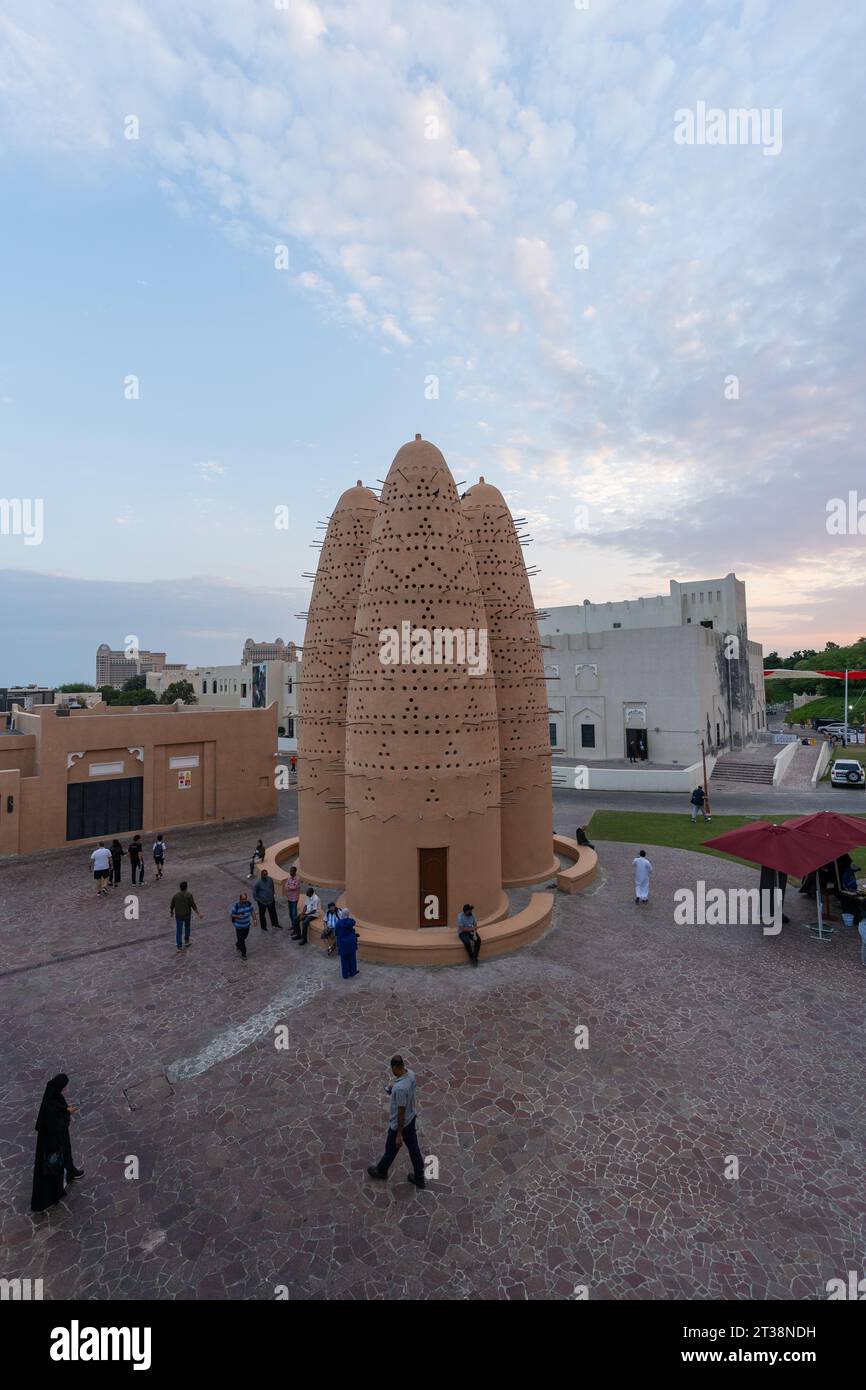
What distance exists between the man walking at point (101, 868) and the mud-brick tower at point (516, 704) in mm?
11446

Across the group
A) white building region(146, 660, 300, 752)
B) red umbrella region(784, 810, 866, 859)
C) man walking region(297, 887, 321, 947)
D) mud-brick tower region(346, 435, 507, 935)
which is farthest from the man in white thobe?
white building region(146, 660, 300, 752)

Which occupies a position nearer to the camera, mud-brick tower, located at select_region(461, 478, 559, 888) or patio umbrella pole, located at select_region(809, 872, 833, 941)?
patio umbrella pole, located at select_region(809, 872, 833, 941)

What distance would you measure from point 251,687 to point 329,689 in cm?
5669

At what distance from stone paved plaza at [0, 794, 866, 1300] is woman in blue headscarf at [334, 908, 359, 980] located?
34cm

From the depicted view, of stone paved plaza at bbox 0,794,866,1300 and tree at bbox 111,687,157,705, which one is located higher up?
tree at bbox 111,687,157,705

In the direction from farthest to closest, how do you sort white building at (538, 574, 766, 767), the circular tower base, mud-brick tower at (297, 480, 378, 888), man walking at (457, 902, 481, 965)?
white building at (538, 574, 766, 767) → mud-brick tower at (297, 480, 378, 888) → the circular tower base → man walking at (457, 902, 481, 965)

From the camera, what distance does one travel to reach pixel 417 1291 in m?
5.40

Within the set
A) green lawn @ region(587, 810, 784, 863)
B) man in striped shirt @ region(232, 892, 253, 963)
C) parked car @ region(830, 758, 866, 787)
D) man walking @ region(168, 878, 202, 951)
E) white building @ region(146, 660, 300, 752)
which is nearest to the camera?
man in striped shirt @ region(232, 892, 253, 963)

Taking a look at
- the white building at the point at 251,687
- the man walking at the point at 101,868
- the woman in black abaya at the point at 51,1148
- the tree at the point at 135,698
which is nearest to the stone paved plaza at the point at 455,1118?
the woman in black abaya at the point at 51,1148

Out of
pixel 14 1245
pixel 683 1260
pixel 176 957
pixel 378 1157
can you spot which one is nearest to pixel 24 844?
pixel 176 957

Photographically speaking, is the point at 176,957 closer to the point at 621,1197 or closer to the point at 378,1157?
the point at 378,1157

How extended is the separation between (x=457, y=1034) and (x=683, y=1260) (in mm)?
4384

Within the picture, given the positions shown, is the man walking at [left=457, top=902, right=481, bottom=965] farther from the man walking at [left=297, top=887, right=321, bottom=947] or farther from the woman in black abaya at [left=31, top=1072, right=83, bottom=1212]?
the woman in black abaya at [left=31, top=1072, right=83, bottom=1212]

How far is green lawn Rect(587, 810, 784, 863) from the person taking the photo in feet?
70.8
